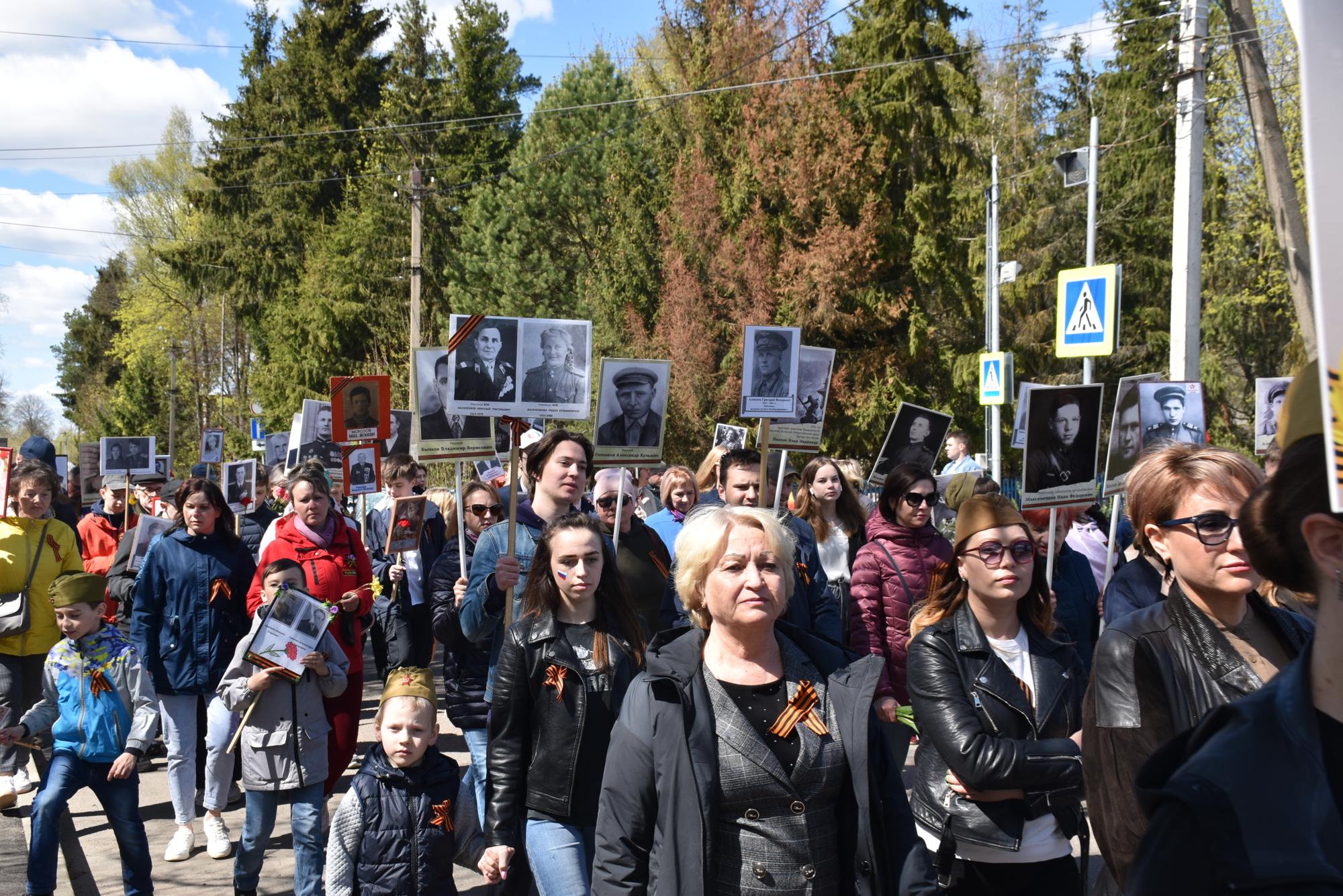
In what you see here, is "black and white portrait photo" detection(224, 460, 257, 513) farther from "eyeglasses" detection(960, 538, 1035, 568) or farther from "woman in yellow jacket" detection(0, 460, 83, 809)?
"eyeglasses" detection(960, 538, 1035, 568)

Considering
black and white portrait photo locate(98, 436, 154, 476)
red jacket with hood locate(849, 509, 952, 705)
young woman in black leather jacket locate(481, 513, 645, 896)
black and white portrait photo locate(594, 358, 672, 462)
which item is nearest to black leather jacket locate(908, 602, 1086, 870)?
young woman in black leather jacket locate(481, 513, 645, 896)

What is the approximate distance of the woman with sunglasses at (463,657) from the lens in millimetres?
5574

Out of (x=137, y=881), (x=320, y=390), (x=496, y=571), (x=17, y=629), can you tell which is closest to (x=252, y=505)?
(x=17, y=629)

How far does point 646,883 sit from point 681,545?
3.02 ft

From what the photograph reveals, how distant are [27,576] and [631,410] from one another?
3830 millimetres

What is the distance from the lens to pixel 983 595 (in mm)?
3934

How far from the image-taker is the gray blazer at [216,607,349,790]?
5.71 m

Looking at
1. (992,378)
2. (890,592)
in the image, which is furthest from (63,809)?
(992,378)

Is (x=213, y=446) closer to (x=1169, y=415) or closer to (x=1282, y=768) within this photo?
(x=1169, y=415)

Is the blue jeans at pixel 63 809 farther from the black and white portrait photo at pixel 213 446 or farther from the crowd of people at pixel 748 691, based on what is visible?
the black and white portrait photo at pixel 213 446

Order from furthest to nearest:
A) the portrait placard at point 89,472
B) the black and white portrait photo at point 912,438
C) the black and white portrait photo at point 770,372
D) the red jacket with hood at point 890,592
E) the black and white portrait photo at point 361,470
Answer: the portrait placard at point 89,472 < the black and white portrait photo at point 361,470 < the black and white portrait photo at point 912,438 < the black and white portrait photo at point 770,372 < the red jacket with hood at point 890,592

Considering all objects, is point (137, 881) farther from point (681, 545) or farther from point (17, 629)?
point (681, 545)

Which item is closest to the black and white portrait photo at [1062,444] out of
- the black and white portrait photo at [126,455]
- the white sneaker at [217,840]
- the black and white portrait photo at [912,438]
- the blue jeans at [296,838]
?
the black and white portrait photo at [912,438]

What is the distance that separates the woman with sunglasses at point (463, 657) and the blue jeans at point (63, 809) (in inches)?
60.1
